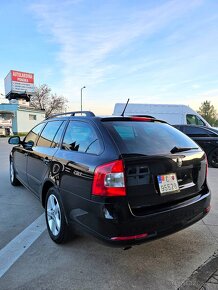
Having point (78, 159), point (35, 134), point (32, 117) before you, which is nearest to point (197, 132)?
point (35, 134)

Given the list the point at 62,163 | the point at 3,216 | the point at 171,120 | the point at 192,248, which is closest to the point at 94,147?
the point at 62,163

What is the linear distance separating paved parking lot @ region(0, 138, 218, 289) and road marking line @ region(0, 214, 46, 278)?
0.03 m

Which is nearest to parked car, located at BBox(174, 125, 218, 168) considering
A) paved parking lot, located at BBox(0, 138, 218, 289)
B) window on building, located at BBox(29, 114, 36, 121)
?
paved parking lot, located at BBox(0, 138, 218, 289)

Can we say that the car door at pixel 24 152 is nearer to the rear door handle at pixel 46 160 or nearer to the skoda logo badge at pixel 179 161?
the rear door handle at pixel 46 160

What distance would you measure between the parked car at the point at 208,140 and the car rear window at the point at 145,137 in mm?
6315

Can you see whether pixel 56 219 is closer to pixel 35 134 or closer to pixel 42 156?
pixel 42 156

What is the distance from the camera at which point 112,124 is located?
9.68 ft

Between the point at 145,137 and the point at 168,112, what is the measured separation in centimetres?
1491

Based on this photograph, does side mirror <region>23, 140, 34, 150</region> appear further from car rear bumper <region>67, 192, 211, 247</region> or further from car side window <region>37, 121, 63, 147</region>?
car rear bumper <region>67, 192, 211, 247</region>

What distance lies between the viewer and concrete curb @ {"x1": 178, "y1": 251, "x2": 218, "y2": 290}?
2451 millimetres

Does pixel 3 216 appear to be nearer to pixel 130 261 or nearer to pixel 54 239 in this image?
pixel 54 239

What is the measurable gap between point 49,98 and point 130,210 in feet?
200

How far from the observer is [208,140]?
30.3 feet

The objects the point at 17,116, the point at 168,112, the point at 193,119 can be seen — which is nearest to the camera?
the point at 193,119
